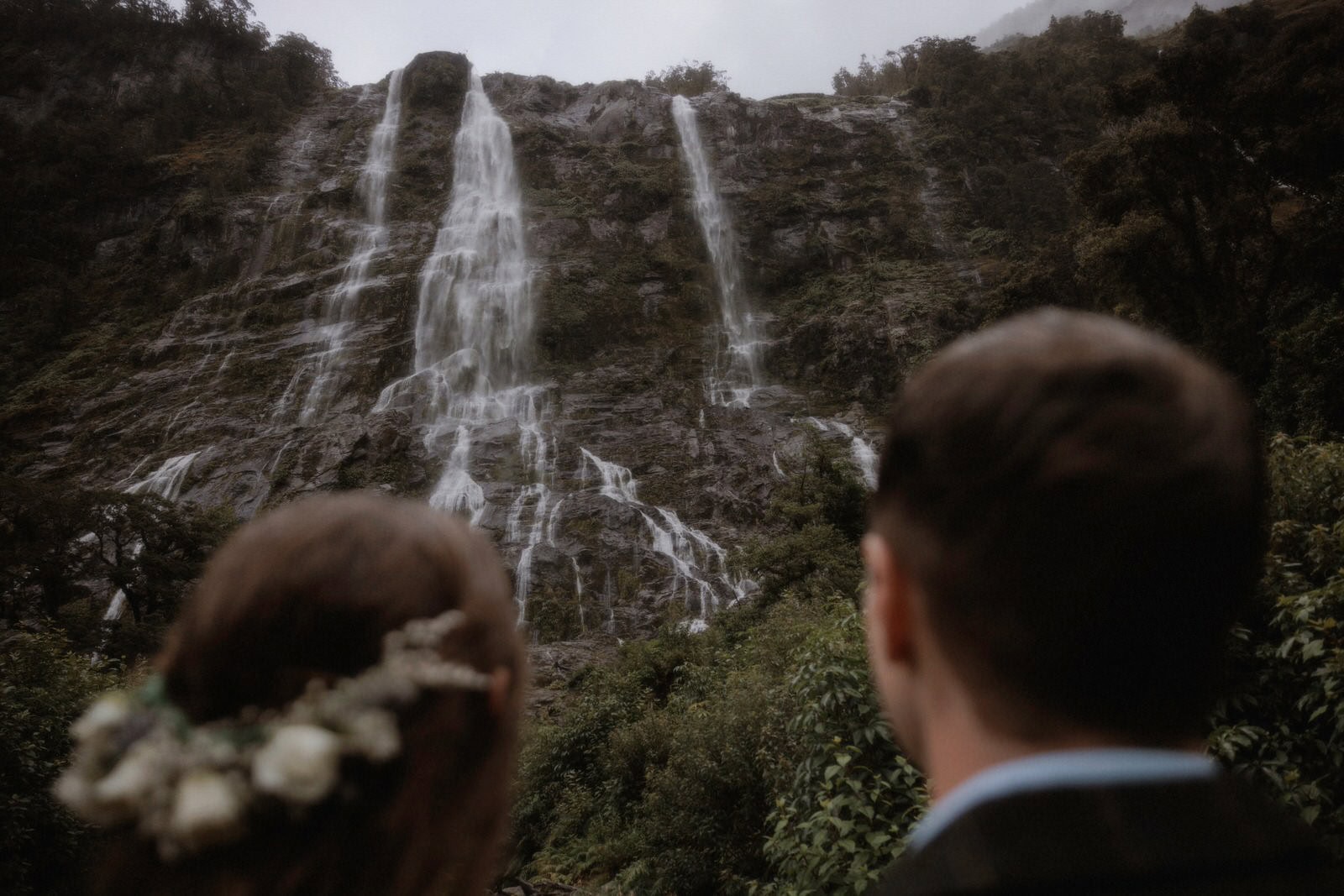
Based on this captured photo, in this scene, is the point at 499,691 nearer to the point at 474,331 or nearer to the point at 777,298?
the point at 474,331

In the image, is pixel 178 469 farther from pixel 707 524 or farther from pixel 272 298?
pixel 707 524

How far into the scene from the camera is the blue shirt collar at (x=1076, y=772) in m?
0.77

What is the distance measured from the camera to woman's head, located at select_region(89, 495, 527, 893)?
0.96 metres

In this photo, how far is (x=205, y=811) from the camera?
0.88 m

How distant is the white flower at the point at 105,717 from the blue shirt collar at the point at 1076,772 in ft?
3.63

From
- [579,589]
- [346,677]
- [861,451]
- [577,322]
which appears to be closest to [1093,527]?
[346,677]

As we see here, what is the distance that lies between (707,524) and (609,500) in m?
3.06

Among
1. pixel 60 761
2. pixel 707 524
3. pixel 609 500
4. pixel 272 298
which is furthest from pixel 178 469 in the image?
pixel 60 761

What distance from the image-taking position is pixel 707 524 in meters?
21.2

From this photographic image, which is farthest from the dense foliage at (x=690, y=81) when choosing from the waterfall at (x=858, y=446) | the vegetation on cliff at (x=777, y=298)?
the waterfall at (x=858, y=446)

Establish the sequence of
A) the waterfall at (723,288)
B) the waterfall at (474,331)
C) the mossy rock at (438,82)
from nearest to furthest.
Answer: the waterfall at (474,331), the waterfall at (723,288), the mossy rock at (438,82)

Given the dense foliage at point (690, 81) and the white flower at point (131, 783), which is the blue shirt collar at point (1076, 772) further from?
the dense foliage at point (690, 81)

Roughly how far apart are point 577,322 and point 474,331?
13.9ft

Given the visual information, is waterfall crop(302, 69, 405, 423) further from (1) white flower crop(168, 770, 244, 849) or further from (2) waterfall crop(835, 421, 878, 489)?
(1) white flower crop(168, 770, 244, 849)
